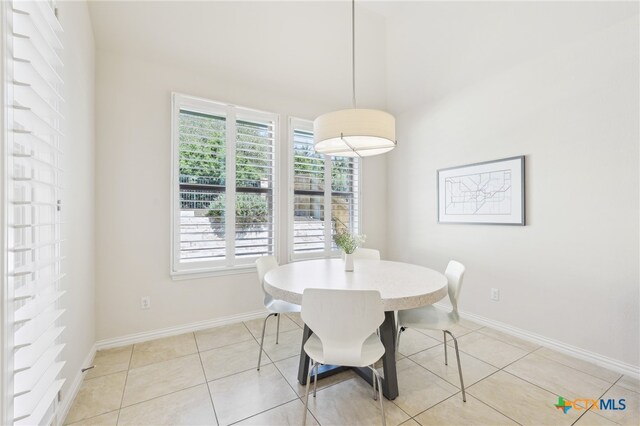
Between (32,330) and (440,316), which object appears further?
(440,316)

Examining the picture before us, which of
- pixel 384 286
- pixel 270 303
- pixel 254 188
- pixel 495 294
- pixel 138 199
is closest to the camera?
pixel 384 286

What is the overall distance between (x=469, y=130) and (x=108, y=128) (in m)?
3.70

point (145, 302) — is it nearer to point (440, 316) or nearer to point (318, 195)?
point (318, 195)

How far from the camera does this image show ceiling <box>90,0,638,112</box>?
247cm

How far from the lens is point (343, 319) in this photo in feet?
4.73

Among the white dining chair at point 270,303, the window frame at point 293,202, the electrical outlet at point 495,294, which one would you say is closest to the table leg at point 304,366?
the white dining chair at point 270,303

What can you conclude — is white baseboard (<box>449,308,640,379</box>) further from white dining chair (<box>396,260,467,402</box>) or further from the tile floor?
white dining chair (<box>396,260,467,402</box>)

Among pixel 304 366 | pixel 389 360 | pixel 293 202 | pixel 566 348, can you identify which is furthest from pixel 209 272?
pixel 566 348

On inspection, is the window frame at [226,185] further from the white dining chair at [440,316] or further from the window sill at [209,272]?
the white dining chair at [440,316]

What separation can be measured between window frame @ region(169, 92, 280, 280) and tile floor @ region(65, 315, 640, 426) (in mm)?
739

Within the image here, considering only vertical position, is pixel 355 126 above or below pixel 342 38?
below

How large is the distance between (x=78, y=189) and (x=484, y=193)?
3705 millimetres

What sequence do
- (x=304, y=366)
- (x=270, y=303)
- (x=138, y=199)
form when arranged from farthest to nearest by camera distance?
(x=138, y=199) → (x=270, y=303) → (x=304, y=366)

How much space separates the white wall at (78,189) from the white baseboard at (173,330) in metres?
0.15
